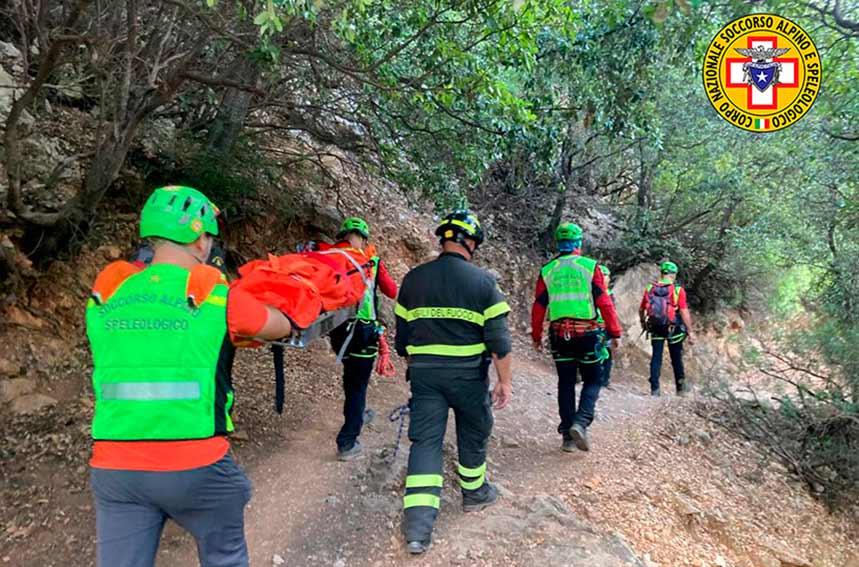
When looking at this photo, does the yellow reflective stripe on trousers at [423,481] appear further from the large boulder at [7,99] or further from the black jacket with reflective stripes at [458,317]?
the large boulder at [7,99]

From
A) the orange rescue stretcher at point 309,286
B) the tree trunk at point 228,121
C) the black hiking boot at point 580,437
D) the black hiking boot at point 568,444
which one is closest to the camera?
the orange rescue stretcher at point 309,286

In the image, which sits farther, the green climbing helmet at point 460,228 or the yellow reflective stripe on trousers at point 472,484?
the yellow reflective stripe on trousers at point 472,484

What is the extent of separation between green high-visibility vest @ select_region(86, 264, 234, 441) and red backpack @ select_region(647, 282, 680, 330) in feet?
25.2

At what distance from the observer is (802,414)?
23.6 ft

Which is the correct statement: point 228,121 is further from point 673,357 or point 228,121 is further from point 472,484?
point 673,357

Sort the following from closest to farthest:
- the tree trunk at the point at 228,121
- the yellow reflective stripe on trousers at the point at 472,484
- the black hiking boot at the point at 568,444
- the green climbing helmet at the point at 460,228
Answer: the green climbing helmet at the point at 460,228 → the yellow reflective stripe on trousers at the point at 472,484 → the black hiking boot at the point at 568,444 → the tree trunk at the point at 228,121

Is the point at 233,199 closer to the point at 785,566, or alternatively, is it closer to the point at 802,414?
the point at 785,566

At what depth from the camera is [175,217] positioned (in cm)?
220

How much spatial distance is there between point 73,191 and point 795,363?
9.09 m

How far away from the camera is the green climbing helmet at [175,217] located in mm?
2195

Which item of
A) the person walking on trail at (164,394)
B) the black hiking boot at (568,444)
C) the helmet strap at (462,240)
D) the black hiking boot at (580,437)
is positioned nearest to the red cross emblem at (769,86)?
the helmet strap at (462,240)

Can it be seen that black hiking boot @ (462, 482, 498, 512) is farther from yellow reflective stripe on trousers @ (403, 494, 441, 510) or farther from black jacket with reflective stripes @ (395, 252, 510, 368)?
black jacket with reflective stripes @ (395, 252, 510, 368)

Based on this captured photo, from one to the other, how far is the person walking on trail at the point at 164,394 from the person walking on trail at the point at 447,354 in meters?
1.57

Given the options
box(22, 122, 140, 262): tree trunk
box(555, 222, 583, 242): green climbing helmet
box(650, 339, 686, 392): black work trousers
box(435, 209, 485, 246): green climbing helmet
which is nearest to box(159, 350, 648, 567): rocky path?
box(435, 209, 485, 246): green climbing helmet
